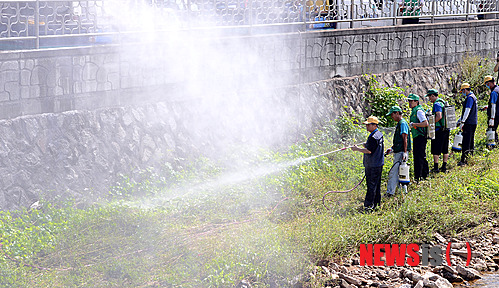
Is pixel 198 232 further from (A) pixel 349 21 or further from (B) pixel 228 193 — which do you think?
(A) pixel 349 21

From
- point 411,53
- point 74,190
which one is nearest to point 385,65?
point 411,53

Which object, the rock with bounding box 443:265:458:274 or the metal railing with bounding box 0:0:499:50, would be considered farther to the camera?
the metal railing with bounding box 0:0:499:50

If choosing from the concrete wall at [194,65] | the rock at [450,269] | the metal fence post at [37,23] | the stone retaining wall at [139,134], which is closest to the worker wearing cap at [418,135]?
the stone retaining wall at [139,134]

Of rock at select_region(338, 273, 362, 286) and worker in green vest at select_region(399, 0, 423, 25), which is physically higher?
worker in green vest at select_region(399, 0, 423, 25)

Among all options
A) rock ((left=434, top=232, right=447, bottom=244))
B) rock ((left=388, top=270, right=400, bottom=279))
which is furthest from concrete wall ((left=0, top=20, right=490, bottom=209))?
rock ((left=388, top=270, right=400, bottom=279))

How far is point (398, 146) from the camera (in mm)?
8641

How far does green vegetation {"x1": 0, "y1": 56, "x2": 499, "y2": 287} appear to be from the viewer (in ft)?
20.5

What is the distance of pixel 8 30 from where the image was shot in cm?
793

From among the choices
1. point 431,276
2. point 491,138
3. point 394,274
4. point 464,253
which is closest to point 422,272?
point 431,276

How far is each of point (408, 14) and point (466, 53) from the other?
115 inches

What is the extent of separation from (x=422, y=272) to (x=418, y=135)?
3.11 meters

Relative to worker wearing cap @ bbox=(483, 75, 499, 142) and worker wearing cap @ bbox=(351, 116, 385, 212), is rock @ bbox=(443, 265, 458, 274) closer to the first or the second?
worker wearing cap @ bbox=(351, 116, 385, 212)

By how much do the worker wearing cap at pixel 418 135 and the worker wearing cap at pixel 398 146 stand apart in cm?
49

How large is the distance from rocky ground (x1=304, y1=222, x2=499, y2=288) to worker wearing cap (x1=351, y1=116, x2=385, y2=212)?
119cm
